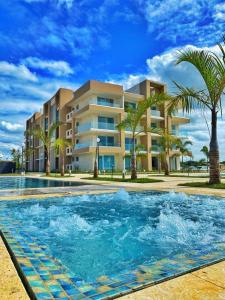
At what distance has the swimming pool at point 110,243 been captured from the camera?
8.46ft

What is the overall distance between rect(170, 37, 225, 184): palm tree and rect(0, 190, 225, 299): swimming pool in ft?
17.9

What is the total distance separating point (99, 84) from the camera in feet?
125

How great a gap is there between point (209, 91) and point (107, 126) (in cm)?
2594

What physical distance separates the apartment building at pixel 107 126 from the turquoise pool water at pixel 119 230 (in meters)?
26.7

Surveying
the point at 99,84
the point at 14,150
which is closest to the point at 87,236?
the point at 99,84

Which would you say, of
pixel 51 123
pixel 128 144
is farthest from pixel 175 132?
pixel 51 123

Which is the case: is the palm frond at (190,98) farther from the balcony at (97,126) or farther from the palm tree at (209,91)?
the balcony at (97,126)

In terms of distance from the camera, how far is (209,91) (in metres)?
13.1

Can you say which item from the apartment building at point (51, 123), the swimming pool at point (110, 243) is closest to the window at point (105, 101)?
the apartment building at point (51, 123)

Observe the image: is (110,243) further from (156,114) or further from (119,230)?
(156,114)

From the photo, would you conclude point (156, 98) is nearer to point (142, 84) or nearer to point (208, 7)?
point (208, 7)

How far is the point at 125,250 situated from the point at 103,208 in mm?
3931

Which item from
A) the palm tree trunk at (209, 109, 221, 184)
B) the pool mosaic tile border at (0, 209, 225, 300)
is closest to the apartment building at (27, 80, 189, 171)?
the palm tree trunk at (209, 109, 221, 184)

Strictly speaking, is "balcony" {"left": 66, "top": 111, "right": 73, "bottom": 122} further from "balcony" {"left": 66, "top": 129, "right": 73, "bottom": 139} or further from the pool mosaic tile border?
the pool mosaic tile border
